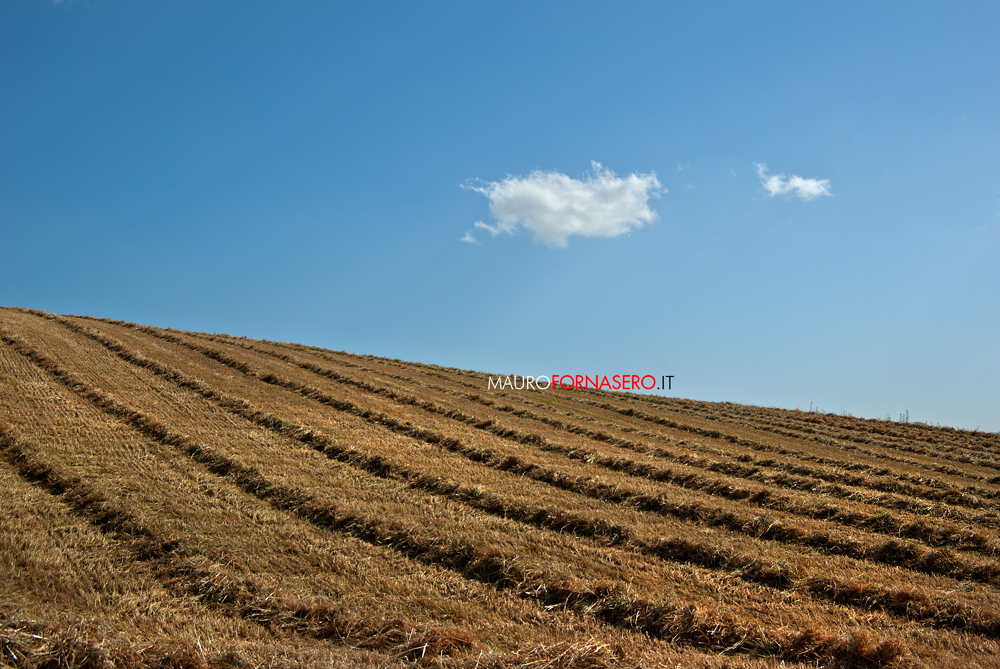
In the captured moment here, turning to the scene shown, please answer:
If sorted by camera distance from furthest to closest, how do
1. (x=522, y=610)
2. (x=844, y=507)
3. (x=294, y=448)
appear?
(x=294, y=448) < (x=844, y=507) < (x=522, y=610)

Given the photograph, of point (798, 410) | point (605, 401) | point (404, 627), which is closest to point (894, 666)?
point (404, 627)

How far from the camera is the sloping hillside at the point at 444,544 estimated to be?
17.4 ft

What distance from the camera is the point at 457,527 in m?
7.78

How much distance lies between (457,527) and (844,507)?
7354 mm

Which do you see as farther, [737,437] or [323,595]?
[737,437]

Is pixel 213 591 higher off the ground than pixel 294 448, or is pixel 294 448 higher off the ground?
pixel 294 448

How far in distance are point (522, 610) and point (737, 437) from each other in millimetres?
14269

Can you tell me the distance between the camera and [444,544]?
7.18 metres

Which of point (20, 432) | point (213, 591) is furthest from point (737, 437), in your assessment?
point (20, 432)

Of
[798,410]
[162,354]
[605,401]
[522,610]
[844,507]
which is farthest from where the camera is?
[798,410]

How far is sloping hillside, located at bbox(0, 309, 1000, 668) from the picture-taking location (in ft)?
17.4

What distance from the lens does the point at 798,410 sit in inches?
1110

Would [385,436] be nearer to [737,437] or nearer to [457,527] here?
[457,527]

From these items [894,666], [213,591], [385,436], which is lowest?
[213,591]
